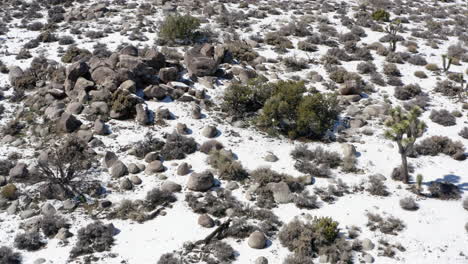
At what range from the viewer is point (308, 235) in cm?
1286

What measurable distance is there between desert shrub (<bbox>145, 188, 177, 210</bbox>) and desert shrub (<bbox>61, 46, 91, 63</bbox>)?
524 inches

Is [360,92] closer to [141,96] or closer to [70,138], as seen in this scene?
[141,96]

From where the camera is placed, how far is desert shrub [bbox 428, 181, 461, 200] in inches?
595

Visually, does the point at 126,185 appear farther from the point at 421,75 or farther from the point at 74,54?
the point at 421,75

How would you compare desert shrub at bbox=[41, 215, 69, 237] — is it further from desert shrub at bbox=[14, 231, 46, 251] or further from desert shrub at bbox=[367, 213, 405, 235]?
desert shrub at bbox=[367, 213, 405, 235]

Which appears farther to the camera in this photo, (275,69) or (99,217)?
(275,69)

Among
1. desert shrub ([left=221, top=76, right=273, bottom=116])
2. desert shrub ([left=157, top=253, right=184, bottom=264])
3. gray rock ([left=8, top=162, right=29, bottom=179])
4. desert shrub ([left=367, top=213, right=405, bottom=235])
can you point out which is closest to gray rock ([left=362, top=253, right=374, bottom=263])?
desert shrub ([left=367, top=213, right=405, bottom=235])

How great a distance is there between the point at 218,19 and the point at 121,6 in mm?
9964

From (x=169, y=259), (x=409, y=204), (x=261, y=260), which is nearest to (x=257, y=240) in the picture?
(x=261, y=260)

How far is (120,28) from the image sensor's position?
99.2ft

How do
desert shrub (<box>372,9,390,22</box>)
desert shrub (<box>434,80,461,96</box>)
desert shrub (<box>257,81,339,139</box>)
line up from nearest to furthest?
desert shrub (<box>257,81,339,139</box>), desert shrub (<box>434,80,461,96</box>), desert shrub (<box>372,9,390,22</box>)

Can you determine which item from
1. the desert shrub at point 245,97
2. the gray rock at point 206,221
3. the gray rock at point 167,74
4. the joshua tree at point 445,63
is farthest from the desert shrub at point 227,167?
the joshua tree at point 445,63

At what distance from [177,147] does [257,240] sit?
246 inches

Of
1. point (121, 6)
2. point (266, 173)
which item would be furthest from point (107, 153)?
point (121, 6)
